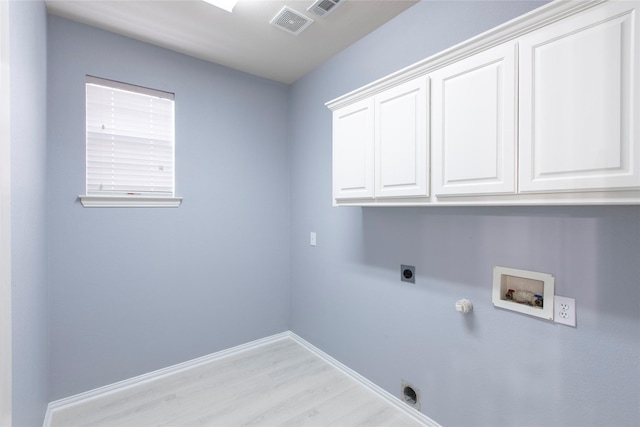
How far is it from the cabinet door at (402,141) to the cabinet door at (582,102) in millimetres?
450

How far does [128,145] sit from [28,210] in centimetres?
103

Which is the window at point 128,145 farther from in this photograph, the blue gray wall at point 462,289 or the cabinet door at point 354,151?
the cabinet door at point 354,151

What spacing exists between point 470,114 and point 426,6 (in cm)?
95

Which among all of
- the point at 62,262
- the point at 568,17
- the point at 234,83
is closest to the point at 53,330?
the point at 62,262

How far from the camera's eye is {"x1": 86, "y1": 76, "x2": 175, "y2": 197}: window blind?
2.11m

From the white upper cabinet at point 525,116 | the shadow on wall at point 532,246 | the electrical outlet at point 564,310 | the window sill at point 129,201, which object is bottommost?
the electrical outlet at point 564,310

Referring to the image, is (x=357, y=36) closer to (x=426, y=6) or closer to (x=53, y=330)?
(x=426, y=6)

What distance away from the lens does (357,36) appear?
2.22 meters

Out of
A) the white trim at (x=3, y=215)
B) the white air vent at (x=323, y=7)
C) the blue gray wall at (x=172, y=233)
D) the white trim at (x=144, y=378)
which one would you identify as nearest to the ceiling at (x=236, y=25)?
the white air vent at (x=323, y=7)

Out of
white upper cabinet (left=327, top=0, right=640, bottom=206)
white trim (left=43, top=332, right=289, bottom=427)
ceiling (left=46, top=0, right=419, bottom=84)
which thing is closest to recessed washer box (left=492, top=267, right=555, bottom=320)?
white upper cabinet (left=327, top=0, right=640, bottom=206)

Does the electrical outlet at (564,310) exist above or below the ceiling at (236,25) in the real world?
below

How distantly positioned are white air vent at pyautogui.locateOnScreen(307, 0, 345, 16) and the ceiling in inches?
1.1

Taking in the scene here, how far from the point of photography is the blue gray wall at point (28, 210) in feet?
3.54

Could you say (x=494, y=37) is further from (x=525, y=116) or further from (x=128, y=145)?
→ (x=128, y=145)
